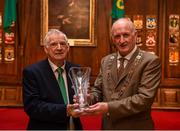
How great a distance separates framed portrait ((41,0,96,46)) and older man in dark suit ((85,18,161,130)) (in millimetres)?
4445

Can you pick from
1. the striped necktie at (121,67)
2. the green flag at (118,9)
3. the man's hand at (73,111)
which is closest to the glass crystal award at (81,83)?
the man's hand at (73,111)

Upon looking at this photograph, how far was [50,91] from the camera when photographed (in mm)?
2385

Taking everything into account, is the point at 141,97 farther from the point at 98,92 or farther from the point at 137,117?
the point at 98,92

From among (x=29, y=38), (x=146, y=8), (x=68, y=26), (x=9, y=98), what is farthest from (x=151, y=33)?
(x=9, y=98)

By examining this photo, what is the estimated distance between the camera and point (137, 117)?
226 cm

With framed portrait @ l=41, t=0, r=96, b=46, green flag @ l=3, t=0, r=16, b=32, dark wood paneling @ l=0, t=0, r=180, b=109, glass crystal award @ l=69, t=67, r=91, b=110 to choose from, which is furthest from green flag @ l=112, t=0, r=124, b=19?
glass crystal award @ l=69, t=67, r=91, b=110

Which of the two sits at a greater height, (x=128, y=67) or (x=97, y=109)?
(x=128, y=67)

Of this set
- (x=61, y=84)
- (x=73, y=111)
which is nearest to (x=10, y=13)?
(x=61, y=84)

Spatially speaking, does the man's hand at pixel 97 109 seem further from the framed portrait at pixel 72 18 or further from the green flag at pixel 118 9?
the framed portrait at pixel 72 18

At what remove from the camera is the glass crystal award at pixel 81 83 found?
2150 millimetres

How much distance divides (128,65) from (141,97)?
0.26 m

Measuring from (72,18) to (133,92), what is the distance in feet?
15.5

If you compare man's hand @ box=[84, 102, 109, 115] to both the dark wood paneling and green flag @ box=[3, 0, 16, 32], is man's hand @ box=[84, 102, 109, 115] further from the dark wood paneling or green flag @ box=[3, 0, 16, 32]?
green flag @ box=[3, 0, 16, 32]

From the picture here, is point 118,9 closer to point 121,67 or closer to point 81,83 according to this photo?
point 121,67
